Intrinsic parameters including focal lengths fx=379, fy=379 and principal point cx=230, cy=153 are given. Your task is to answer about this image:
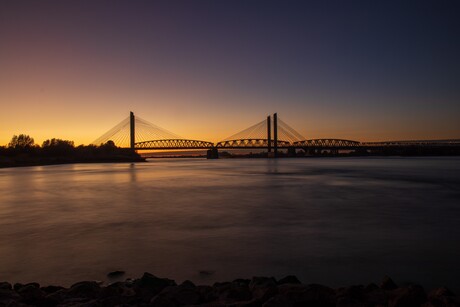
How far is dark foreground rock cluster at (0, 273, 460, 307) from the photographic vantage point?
4230 mm

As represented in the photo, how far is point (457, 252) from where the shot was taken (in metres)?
7.11

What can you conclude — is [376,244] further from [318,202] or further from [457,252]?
[318,202]

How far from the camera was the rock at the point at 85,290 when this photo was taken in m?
4.71

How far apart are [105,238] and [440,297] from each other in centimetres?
709

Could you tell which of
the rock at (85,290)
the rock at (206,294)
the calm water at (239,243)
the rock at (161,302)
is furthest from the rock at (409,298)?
the rock at (85,290)

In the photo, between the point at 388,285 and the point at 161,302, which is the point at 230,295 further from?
the point at 388,285

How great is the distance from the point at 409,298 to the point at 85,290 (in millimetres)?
3869

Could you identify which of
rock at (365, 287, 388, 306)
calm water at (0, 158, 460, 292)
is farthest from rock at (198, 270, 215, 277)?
rock at (365, 287, 388, 306)

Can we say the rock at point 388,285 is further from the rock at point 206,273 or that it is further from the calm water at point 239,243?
the rock at point 206,273

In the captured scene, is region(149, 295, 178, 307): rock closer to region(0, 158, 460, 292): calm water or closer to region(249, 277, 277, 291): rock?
region(249, 277, 277, 291): rock

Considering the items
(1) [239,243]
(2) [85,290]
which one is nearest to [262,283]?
(2) [85,290]

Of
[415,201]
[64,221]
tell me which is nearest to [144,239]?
[64,221]

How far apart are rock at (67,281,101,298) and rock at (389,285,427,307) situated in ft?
11.5

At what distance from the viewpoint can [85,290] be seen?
480 centimetres
